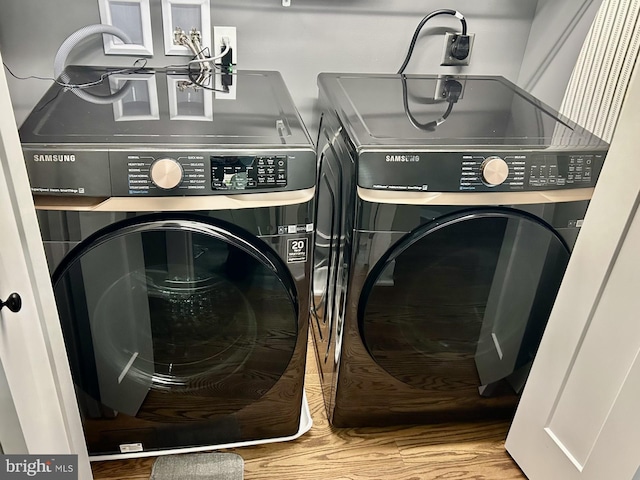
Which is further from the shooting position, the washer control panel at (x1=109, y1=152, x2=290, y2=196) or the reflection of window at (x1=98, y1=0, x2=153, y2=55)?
the reflection of window at (x1=98, y1=0, x2=153, y2=55)

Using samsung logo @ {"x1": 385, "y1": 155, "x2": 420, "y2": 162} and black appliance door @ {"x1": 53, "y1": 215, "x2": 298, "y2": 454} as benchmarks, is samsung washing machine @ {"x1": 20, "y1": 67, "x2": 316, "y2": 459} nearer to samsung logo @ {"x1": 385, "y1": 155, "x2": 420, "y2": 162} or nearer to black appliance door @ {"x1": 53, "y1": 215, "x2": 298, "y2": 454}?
black appliance door @ {"x1": 53, "y1": 215, "x2": 298, "y2": 454}

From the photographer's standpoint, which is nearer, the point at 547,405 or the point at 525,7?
the point at 547,405

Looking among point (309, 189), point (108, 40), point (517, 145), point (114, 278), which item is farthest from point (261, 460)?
point (108, 40)

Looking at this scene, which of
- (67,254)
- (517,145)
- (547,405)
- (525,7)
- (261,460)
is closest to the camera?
(67,254)

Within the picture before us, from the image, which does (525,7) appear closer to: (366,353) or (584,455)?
(366,353)

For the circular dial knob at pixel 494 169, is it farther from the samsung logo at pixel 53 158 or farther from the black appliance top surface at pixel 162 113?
the samsung logo at pixel 53 158

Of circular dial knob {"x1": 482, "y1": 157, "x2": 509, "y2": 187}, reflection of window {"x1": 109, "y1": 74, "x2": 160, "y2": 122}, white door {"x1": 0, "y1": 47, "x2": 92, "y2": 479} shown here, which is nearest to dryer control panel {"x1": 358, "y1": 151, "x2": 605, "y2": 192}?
circular dial knob {"x1": 482, "y1": 157, "x2": 509, "y2": 187}

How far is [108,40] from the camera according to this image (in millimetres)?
1575

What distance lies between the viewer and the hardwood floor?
1.46 m

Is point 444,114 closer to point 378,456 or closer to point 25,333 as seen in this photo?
point 378,456

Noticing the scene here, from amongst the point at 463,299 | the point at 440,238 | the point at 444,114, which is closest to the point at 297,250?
the point at 440,238

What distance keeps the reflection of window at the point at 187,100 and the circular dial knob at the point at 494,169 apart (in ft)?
1.96

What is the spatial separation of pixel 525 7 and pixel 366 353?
1156 millimetres

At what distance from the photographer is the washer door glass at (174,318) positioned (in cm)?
112
